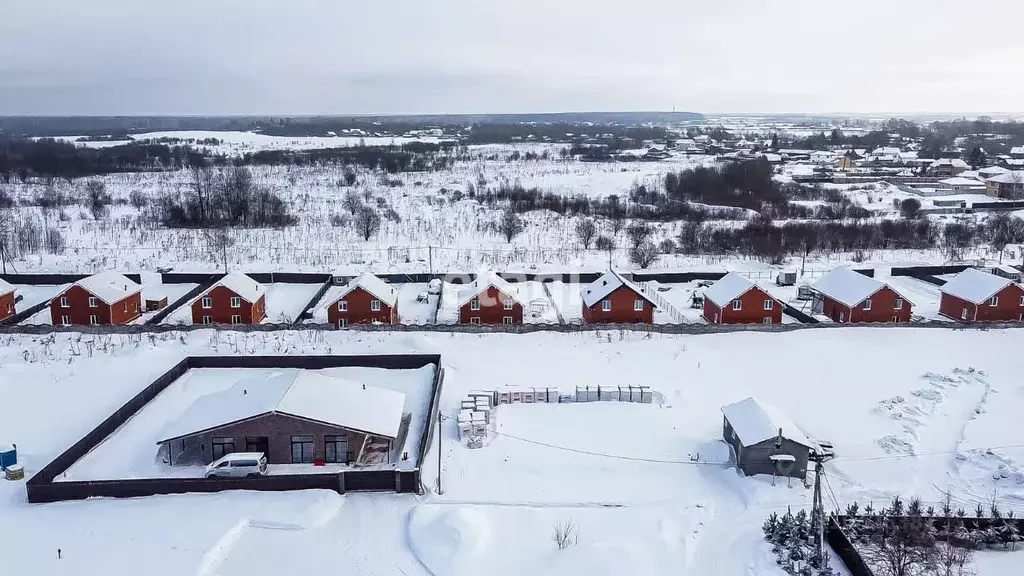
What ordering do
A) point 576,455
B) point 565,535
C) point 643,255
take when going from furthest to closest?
point 643,255
point 576,455
point 565,535

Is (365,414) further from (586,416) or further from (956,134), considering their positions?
(956,134)

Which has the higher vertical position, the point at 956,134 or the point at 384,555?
the point at 956,134

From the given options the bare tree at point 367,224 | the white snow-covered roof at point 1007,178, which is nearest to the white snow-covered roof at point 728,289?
the bare tree at point 367,224

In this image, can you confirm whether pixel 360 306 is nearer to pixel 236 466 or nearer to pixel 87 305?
pixel 87 305

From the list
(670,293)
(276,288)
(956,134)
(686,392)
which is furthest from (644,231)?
(956,134)

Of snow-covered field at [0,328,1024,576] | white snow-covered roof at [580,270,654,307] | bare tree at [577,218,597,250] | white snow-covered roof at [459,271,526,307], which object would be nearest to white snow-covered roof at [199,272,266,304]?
snow-covered field at [0,328,1024,576]

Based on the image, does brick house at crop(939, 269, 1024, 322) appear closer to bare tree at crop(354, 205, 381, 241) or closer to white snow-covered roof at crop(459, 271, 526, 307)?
white snow-covered roof at crop(459, 271, 526, 307)

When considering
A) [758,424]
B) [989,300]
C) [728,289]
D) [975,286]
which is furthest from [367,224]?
[758,424]
